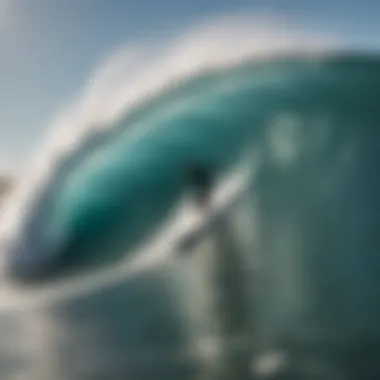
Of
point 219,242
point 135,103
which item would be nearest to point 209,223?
point 219,242

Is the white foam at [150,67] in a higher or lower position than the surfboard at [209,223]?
higher

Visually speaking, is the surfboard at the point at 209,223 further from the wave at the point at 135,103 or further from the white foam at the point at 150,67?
the white foam at the point at 150,67

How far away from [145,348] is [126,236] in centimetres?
27

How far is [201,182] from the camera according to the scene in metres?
1.53

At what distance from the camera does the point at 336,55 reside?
1.55 m

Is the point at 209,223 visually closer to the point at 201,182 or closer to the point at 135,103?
the point at 201,182

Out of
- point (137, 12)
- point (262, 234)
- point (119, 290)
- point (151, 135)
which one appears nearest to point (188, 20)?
point (137, 12)

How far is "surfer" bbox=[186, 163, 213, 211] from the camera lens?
1500 mm

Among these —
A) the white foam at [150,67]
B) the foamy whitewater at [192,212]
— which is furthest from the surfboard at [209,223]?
the white foam at [150,67]

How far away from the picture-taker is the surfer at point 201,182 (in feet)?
4.92

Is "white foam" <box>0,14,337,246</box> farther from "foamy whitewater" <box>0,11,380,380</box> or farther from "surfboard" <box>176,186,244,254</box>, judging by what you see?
"surfboard" <box>176,186,244,254</box>

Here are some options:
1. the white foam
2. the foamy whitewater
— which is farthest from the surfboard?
the white foam

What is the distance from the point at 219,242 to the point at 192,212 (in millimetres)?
98

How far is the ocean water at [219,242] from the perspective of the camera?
1.47 meters
